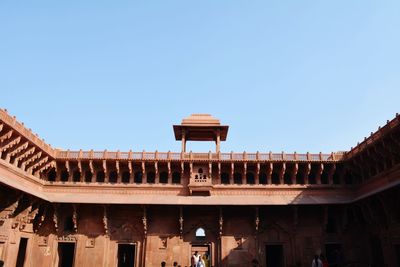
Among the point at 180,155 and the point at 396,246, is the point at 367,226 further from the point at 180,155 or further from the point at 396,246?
the point at 180,155

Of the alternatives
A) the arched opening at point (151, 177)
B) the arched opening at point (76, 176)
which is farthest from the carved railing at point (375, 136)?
the arched opening at point (76, 176)

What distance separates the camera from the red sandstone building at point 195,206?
21.2m

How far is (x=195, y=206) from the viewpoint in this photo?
888 inches

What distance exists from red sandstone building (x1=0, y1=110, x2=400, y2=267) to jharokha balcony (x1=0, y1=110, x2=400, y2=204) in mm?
67

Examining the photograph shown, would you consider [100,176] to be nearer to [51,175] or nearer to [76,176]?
[76,176]

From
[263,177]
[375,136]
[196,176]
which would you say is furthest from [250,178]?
[375,136]

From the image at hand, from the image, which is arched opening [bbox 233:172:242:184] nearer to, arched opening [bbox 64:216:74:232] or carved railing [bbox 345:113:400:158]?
carved railing [bbox 345:113:400:158]

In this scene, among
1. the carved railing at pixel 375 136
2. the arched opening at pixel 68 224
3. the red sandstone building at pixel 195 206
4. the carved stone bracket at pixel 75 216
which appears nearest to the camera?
the carved railing at pixel 375 136

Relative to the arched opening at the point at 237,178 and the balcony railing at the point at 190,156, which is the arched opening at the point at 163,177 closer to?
the balcony railing at the point at 190,156

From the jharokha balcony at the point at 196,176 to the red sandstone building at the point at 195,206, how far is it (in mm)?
67

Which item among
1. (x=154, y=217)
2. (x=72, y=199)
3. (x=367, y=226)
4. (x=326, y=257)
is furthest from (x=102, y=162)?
(x=367, y=226)

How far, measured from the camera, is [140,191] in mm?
23297

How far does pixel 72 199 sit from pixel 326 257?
1626 cm

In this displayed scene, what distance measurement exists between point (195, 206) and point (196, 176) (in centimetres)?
A: 206
